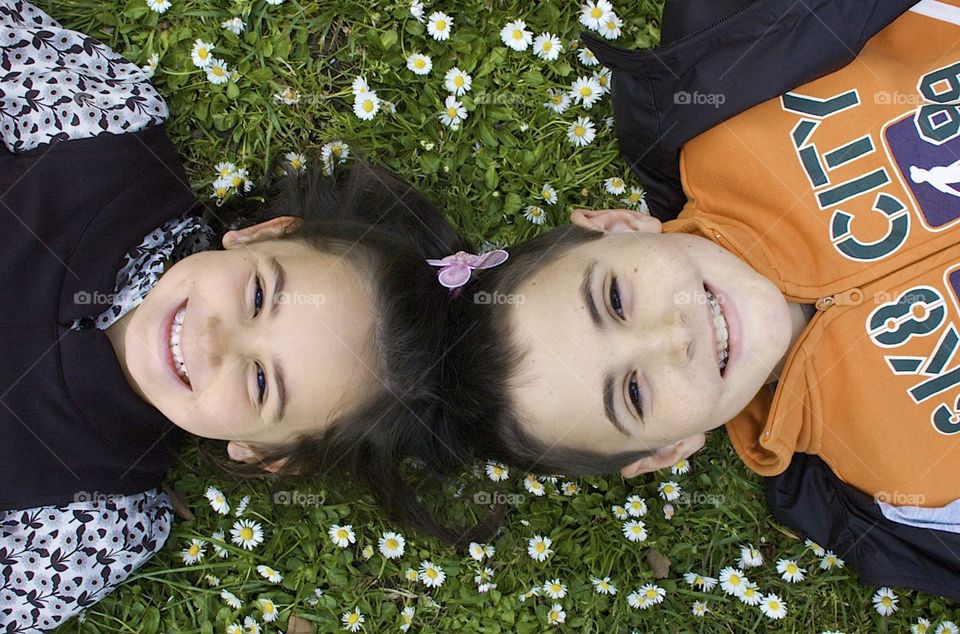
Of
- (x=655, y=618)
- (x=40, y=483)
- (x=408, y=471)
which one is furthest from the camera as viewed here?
(x=655, y=618)

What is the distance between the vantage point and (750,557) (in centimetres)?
237

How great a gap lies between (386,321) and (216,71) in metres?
1.01

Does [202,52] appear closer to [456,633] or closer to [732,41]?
[732,41]

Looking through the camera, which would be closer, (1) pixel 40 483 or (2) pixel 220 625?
(1) pixel 40 483

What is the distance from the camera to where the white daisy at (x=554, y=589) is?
2.30m

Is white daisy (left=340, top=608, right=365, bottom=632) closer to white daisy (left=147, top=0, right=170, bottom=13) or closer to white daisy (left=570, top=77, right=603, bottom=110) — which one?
white daisy (left=570, top=77, right=603, bottom=110)

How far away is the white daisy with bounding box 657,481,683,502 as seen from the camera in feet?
7.82

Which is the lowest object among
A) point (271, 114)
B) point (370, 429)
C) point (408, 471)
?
point (408, 471)

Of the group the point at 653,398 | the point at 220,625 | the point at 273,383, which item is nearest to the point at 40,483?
the point at 220,625

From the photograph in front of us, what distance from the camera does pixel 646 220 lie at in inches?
77.4

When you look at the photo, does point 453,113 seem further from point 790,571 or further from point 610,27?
point 790,571

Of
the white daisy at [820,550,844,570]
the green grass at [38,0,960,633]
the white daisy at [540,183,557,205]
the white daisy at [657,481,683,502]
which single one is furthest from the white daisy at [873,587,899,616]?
the white daisy at [540,183,557,205]

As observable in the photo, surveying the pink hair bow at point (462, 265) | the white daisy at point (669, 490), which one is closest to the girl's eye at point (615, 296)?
the pink hair bow at point (462, 265)

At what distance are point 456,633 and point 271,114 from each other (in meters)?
1.62
